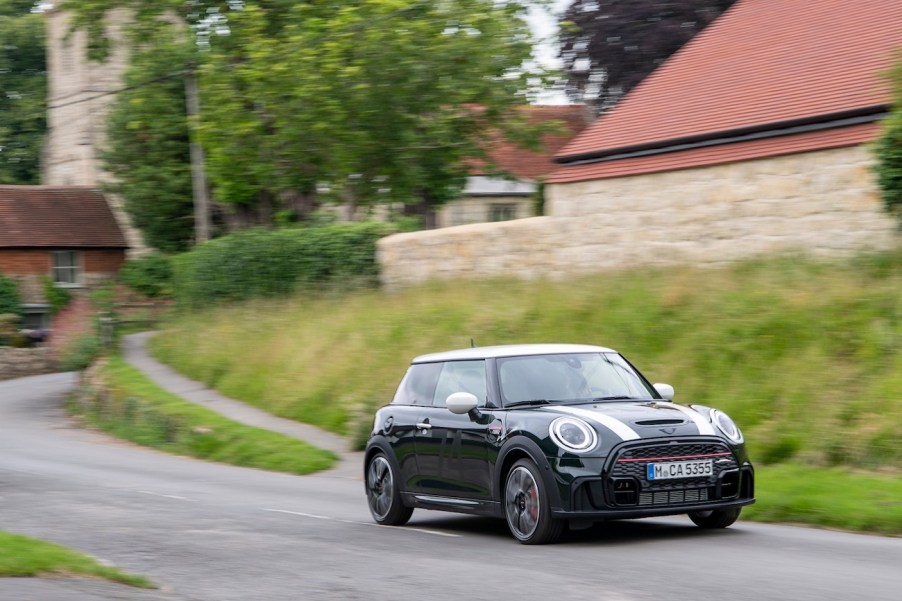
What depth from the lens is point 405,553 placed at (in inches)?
400

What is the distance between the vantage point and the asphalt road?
808 centimetres

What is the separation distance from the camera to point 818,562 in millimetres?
8883

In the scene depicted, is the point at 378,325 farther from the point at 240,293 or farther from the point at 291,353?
the point at 240,293

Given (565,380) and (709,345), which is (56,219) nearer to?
(709,345)

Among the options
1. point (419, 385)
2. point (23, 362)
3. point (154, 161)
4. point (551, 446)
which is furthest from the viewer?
point (154, 161)

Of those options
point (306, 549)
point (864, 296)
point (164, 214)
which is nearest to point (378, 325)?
point (864, 296)

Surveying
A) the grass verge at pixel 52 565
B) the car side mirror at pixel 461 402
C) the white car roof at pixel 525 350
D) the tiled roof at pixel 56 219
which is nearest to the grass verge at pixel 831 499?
the white car roof at pixel 525 350

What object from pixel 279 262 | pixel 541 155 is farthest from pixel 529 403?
pixel 541 155

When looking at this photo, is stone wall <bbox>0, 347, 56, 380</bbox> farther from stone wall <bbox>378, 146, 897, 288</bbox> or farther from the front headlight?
the front headlight

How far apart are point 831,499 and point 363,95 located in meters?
23.3

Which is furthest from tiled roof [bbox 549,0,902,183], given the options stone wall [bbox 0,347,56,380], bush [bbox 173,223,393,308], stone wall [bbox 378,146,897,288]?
stone wall [bbox 0,347,56,380]

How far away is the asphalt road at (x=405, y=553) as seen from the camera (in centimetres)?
808

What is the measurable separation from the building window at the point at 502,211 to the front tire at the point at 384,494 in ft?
133

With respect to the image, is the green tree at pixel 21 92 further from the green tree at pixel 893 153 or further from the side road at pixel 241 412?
the green tree at pixel 893 153
